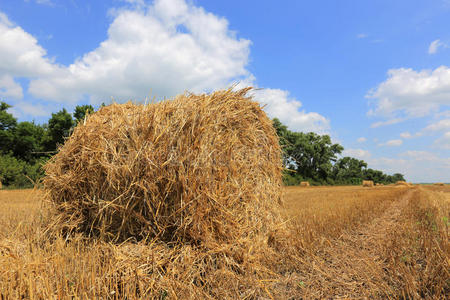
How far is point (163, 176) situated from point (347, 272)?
2.50m

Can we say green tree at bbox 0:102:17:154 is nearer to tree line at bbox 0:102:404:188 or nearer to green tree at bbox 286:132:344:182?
tree line at bbox 0:102:404:188

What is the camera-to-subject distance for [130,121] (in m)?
3.46

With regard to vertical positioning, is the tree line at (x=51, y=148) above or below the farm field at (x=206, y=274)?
above

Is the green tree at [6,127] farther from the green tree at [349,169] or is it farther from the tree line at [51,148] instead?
the green tree at [349,169]

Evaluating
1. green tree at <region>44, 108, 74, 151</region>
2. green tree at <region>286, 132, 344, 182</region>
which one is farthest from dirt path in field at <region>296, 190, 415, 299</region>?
green tree at <region>286, 132, 344, 182</region>

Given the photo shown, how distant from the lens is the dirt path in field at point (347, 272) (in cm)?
268

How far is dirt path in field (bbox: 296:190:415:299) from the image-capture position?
268cm

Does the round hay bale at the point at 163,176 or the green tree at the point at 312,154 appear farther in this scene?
the green tree at the point at 312,154

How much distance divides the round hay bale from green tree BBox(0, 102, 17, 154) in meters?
28.9

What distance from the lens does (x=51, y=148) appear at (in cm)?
2559

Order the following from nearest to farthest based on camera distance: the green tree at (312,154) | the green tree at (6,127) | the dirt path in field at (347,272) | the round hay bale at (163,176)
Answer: the dirt path in field at (347,272) → the round hay bale at (163,176) → the green tree at (6,127) → the green tree at (312,154)

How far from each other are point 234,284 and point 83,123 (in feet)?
10.5

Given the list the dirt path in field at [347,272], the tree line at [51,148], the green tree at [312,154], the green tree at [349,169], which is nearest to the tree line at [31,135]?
the tree line at [51,148]

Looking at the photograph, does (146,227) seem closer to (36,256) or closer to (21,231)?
(36,256)
